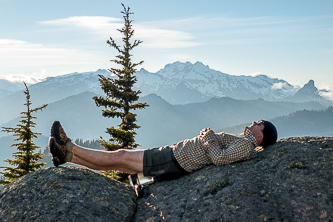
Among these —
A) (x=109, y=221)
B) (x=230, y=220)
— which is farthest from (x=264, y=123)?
(x=109, y=221)

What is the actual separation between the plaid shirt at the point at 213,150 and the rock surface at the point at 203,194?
224 millimetres

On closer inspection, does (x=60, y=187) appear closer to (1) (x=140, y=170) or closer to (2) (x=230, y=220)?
(1) (x=140, y=170)

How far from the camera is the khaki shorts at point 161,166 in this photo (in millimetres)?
8281

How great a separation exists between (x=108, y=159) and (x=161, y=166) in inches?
55.9

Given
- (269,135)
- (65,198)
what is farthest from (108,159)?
(269,135)

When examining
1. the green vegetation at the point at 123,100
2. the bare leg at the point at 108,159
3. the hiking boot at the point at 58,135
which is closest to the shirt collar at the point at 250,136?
the bare leg at the point at 108,159

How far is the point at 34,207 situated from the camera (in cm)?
645

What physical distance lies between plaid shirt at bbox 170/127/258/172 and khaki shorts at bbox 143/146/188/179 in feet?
0.52

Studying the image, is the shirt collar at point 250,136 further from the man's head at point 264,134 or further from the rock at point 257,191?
the rock at point 257,191

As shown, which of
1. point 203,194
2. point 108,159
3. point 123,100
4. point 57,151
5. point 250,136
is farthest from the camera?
point 123,100

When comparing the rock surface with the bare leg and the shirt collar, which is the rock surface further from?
the shirt collar

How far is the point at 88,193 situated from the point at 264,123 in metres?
5.24

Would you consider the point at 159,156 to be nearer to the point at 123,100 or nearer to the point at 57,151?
the point at 57,151

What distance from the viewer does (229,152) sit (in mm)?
7957
